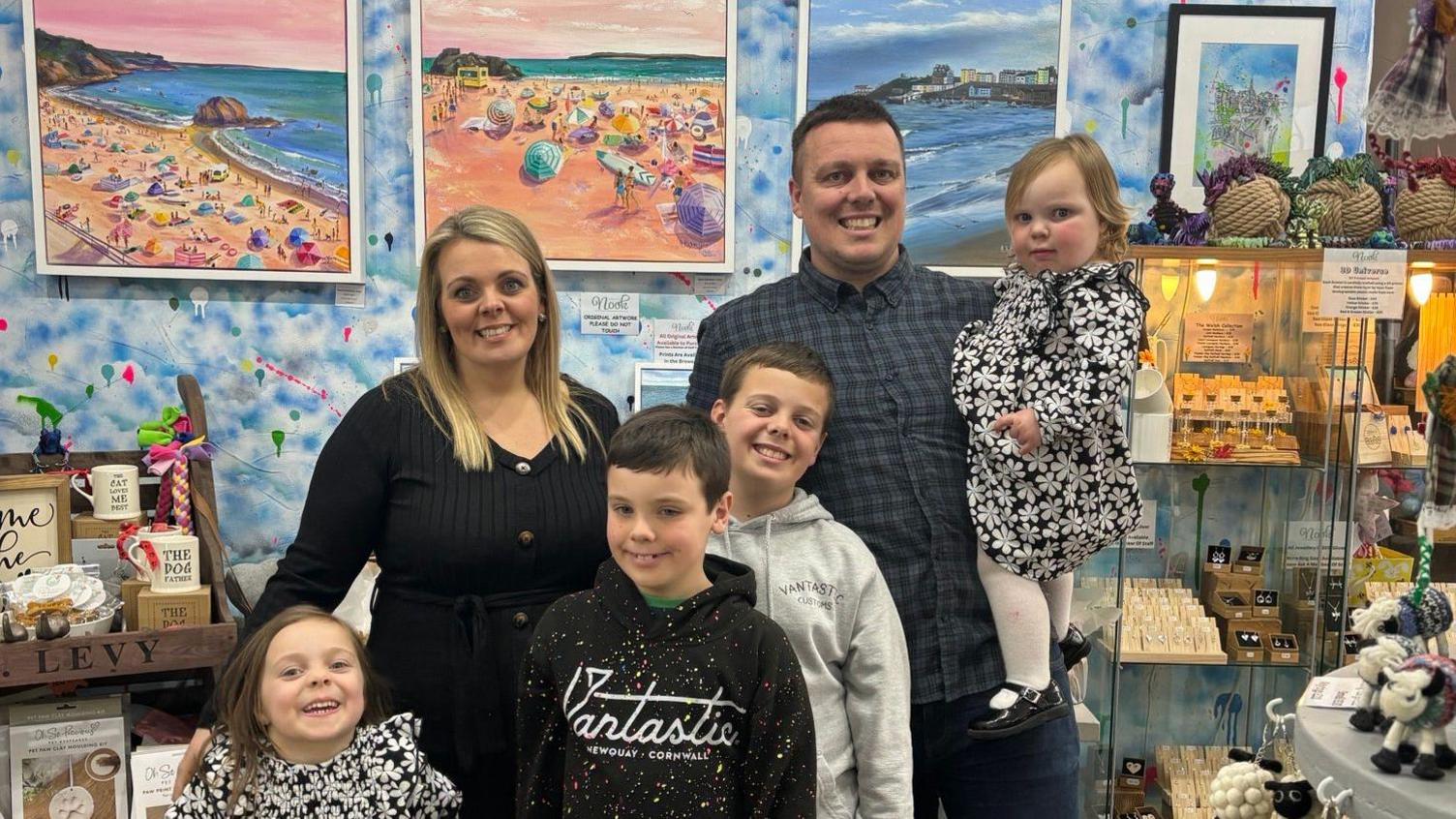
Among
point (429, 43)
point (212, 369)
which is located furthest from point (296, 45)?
Answer: point (212, 369)

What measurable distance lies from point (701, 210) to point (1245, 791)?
7.35ft

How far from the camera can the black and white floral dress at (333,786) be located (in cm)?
178

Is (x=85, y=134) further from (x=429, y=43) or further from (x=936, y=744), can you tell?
(x=936, y=744)

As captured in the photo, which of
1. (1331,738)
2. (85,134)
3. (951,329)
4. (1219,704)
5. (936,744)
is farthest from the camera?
(1219,704)

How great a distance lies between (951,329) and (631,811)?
949mm

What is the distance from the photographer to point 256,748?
5.91 ft

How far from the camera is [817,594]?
1679 mm

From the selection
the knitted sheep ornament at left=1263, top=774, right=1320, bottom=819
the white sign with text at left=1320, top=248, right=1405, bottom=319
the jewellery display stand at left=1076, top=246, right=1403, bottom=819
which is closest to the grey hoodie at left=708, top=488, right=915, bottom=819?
the knitted sheep ornament at left=1263, top=774, right=1320, bottom=819

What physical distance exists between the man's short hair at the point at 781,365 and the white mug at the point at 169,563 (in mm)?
1378

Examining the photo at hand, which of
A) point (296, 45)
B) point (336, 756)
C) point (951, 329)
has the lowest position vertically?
point (336, 756)

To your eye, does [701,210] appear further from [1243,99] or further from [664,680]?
[664,680]

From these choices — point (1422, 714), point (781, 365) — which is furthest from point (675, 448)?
point (1422, 714)

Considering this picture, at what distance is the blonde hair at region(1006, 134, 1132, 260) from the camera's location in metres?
1.93

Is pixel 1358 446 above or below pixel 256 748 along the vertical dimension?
above
